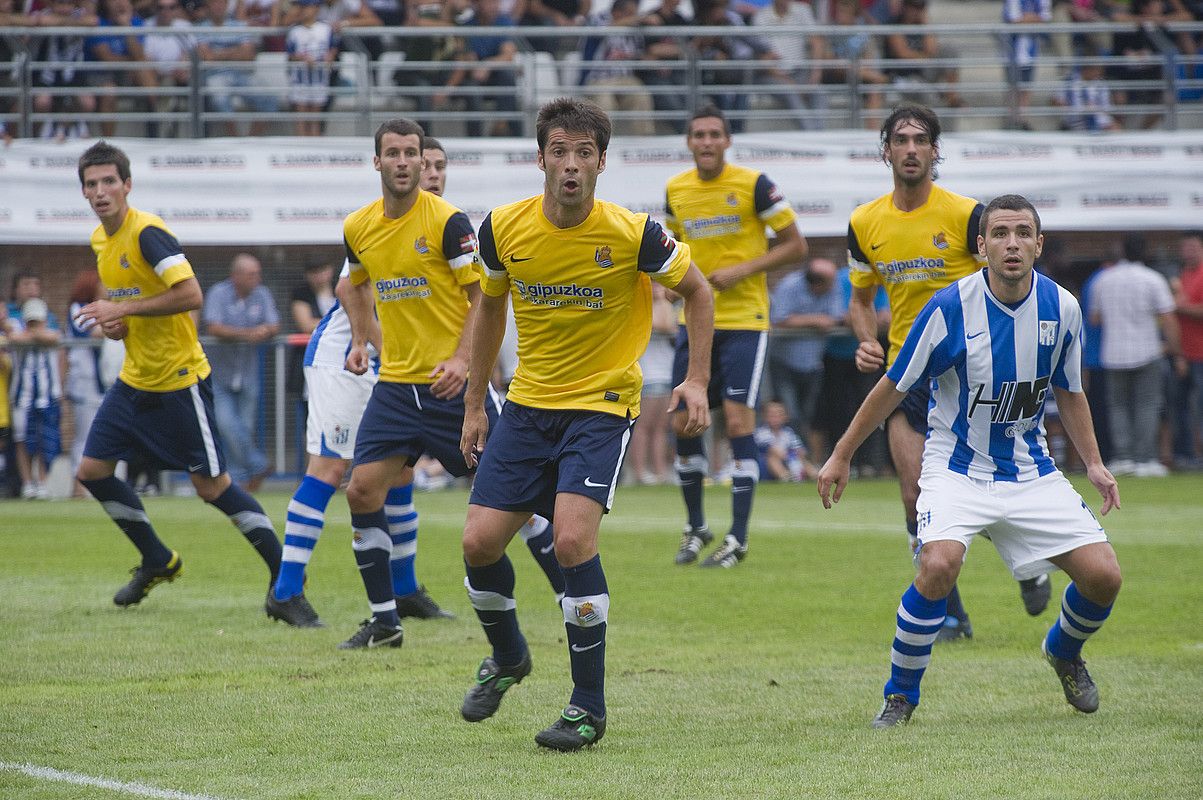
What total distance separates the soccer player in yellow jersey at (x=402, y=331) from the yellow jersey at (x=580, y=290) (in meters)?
1.57

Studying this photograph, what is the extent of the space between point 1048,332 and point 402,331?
10.7ft

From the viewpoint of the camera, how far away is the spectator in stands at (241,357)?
1617 centimetres

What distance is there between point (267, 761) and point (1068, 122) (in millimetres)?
16818

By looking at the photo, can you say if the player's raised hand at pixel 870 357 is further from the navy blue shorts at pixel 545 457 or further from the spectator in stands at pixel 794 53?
the spectator in stands at pixel 794 53

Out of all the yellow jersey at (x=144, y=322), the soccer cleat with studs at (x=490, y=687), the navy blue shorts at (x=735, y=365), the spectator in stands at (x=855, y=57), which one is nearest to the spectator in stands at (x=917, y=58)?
the spectator in stands at (x=855, y=57)

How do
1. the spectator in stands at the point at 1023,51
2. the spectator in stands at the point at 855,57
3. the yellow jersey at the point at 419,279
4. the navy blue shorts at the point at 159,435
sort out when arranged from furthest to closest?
the spectator in stands at the point at 1023,51 < the spectator in stands at the point at 855,57 < the navy blue shorts at the point at 159,435 < the yellow jersey at the point at 419,279

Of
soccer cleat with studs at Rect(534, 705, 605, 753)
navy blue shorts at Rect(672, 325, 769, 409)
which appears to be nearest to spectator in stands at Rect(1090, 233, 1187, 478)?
navy blue shorts at Rect(672, 325, 769, 409)

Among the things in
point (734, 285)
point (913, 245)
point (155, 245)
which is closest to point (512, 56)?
point (734, 285)

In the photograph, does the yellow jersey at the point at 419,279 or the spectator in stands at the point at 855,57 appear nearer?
the yellow jersey at the point at 419,279

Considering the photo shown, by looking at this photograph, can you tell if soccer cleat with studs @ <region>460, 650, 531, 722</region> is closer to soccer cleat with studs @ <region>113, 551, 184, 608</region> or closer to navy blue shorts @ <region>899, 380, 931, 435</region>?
navy blue shorts @ <region>899, 380, 931, 435</region>

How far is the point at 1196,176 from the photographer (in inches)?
710

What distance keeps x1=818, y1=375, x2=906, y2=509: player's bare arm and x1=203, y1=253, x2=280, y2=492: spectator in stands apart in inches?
439

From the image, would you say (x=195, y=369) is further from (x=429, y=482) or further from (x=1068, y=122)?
(x=1068, y=122)

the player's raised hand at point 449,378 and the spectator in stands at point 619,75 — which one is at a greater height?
the spectator in stands at point 619,75
